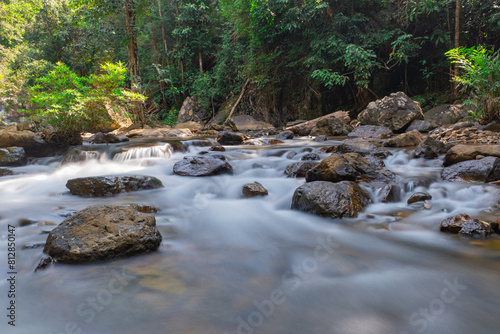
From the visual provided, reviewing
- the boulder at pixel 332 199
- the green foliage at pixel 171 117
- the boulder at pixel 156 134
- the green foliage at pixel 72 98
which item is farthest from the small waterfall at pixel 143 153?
the green foliage at pixel 171 117

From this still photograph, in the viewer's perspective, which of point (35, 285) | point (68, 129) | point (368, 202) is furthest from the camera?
point (68, 129)

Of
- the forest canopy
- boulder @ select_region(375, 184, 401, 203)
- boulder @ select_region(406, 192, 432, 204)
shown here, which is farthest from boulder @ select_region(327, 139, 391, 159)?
the forest canopy

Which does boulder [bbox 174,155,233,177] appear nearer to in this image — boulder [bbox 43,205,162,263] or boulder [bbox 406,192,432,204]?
boulder [bbox 43,205,162,263]

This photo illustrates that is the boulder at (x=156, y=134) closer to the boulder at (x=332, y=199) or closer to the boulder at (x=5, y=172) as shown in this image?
the boulder at (x=5, y=172)

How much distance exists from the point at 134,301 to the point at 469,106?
11052 millimetres

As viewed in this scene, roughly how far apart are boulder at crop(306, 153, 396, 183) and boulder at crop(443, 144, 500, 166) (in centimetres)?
122

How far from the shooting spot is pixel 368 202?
13.1 feet

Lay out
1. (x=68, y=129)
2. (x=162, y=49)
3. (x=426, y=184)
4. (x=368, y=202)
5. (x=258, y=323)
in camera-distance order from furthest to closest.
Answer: (x=162, y=49), (x=68, y=129), (x=426, y=184), (x=368, y=202), (x=258, y=323)

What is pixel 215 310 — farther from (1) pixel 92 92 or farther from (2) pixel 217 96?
(2) pixel 217 96

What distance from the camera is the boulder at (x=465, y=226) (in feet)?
9.42

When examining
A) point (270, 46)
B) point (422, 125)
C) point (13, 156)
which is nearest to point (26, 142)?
point (13, 156)

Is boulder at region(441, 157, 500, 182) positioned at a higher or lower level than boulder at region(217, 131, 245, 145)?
lower

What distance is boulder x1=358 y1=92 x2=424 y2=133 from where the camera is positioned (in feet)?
32.2

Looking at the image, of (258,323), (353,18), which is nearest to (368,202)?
(258,323)
